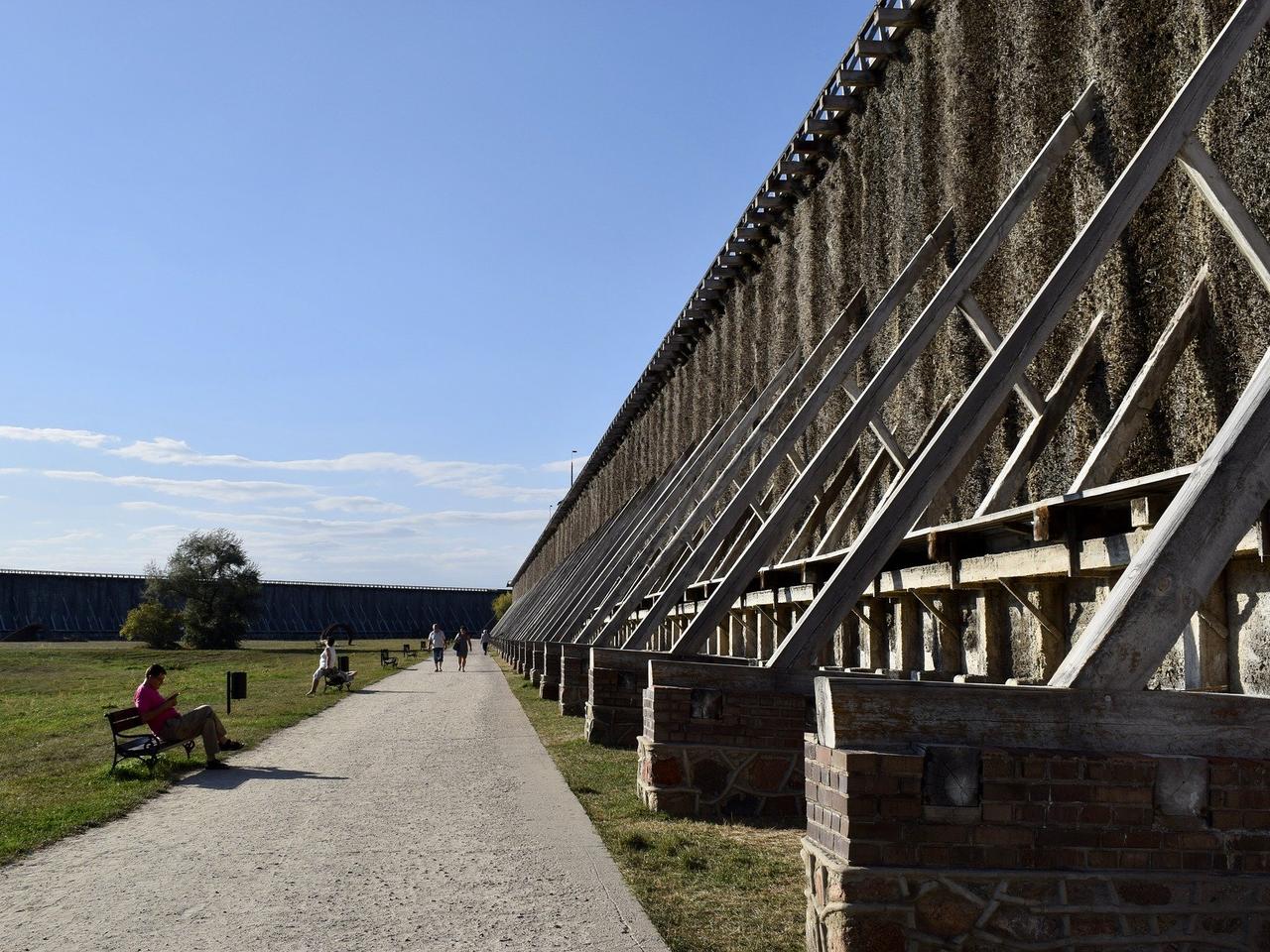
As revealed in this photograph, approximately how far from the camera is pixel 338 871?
644 cm

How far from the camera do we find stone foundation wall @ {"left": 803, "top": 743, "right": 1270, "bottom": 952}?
13.3ft

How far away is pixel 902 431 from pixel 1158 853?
779 cm

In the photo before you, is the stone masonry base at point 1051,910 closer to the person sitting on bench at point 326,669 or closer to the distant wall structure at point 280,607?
the person sitting on bench at point 326,669

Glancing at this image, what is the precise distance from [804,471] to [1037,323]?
2865 millimetres

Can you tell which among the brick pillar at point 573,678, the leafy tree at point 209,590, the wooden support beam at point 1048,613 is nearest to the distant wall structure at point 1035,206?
the wooden support beam at point 1048,613

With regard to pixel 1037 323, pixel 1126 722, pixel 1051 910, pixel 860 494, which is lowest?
pixel 1051 910

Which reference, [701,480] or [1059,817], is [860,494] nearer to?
[701,480]

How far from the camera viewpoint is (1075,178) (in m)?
8.70

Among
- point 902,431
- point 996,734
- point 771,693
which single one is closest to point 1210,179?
point 996,734

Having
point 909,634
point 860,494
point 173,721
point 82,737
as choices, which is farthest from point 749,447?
point 82,737

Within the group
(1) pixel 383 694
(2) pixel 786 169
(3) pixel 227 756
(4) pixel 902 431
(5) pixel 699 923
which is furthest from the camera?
(1) pixel 383 694

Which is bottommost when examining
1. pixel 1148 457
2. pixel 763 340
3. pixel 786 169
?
pixel 1148 457

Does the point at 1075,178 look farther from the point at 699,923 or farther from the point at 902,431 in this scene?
the point at 699,923

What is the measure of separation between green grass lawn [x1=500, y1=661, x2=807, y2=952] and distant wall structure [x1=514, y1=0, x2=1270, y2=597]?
330 centimetres
